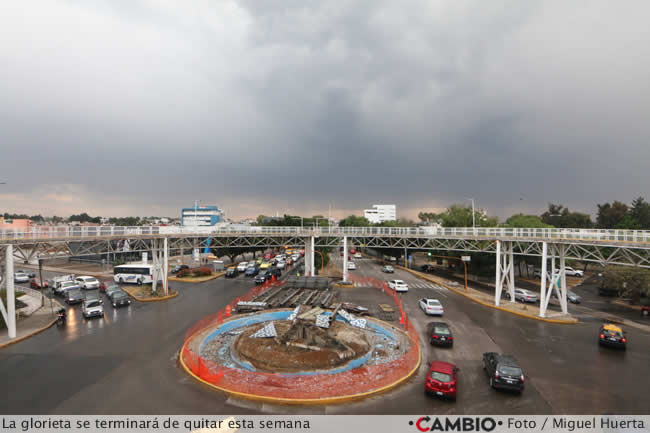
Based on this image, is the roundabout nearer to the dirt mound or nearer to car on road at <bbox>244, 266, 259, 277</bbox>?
the dirt mound

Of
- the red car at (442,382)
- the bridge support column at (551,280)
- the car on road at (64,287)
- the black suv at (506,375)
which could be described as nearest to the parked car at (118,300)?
the car on road at (64,287)

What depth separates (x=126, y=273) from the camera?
3809 centimetres

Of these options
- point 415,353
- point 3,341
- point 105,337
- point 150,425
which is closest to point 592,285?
point 415,353

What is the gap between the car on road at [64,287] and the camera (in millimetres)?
31423

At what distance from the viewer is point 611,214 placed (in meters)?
67.4

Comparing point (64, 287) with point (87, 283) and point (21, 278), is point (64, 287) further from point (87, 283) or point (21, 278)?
point (21, 278)

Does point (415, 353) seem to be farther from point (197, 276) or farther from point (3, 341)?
point (197, 276)

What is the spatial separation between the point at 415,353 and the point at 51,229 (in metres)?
28.4

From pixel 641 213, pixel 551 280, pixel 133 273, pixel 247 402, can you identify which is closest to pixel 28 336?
pixel 247 402

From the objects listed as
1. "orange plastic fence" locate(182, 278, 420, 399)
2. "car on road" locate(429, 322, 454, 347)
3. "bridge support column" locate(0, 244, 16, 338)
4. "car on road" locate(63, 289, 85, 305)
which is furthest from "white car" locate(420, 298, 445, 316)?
"car on road" locate(63, 289, 85, 305)

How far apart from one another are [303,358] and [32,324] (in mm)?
21807

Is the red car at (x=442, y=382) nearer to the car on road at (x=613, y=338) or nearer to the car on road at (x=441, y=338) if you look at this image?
the car on road at (x=441, y=338)

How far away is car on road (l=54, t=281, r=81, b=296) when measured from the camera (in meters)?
31.4

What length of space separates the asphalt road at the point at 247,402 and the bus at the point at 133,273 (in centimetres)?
1311
